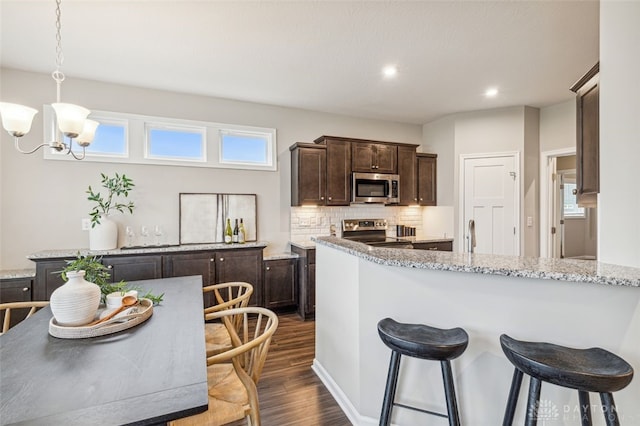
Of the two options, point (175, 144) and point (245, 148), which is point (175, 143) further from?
point (245, 148)

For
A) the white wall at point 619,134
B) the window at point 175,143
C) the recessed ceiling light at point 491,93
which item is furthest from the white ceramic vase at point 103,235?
the recessed ceiling light at point 491,93

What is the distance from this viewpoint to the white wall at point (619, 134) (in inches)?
57.9

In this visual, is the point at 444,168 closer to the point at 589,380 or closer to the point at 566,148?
the point at 566,148

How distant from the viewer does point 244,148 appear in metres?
4.18

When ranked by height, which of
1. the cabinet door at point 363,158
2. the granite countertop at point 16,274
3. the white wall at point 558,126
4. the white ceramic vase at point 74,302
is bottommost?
the granite countertop at point 16,274

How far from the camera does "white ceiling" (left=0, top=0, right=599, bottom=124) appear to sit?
7.27 ft

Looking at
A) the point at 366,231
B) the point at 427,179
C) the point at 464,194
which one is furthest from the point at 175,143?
the point at 464,194

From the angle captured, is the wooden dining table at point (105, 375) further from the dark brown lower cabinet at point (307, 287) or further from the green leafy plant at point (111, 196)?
the dark brown lower cabinet at point (307, 287)

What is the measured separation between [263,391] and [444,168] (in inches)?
163

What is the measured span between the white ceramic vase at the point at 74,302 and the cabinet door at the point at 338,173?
9.95 feet

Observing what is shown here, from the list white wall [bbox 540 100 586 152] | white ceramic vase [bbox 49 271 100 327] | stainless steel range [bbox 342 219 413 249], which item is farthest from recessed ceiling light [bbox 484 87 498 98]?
white ceramic vase [bbox 49 271 100 327]

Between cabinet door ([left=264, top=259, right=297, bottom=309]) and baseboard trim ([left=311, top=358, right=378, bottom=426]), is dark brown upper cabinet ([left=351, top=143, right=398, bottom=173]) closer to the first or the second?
cabinet door ([left=264, top=259, right=297, bottom=309])

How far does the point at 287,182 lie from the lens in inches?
171

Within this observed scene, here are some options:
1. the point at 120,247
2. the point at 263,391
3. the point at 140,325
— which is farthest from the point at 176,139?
the point at 263,391
